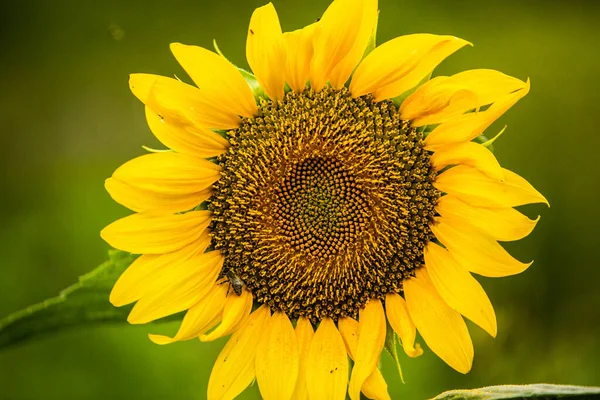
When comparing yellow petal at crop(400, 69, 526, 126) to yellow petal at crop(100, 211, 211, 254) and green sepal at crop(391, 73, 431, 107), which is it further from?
yellow petal at crop(100, 211, 211, 254)

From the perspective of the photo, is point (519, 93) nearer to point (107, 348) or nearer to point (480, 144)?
point (480, 144)

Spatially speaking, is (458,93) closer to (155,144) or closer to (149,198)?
(149,198)

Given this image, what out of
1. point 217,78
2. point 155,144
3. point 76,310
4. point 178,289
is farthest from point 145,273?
point 155,144

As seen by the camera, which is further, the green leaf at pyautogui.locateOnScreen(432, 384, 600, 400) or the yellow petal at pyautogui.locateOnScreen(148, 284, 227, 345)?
the yellow petal at pyautogui.locateOnScreen(148, 284, 227, 345)

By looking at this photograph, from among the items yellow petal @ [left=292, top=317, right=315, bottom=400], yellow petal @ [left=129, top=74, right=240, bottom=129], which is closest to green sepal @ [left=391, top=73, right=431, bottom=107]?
yellow petal @ [left=129, top=74, right=240, bottom=129]

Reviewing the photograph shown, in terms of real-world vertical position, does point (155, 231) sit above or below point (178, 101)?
below

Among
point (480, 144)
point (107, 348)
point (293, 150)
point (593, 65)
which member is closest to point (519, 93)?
point (480, 144)
